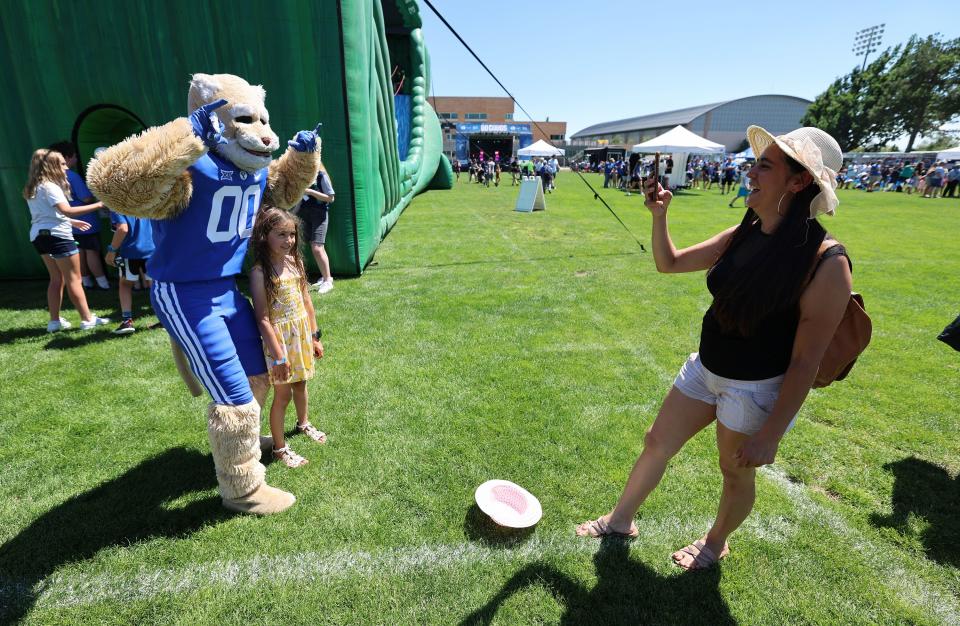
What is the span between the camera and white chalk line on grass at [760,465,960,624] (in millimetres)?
2246

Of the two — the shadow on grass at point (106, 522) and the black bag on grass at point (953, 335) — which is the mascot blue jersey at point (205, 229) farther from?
the black bag on grass at point (953, 335)

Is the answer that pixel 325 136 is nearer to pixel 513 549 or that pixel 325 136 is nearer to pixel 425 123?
pixel 513 549

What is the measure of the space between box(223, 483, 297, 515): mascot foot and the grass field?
0.07 meters

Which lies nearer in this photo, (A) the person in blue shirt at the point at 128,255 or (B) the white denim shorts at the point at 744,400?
(B) the white denim shorts at the point at 744,400

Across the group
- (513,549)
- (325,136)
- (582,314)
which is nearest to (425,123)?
(325,136)

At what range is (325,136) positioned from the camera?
6.38 meters

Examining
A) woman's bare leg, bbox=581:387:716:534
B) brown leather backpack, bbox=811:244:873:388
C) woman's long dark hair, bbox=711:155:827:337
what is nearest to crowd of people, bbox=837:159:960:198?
brown leather backpack, bbox=811:244:873:388

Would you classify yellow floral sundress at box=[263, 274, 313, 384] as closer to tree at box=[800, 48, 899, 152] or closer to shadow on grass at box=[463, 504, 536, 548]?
shadow on grass at box=[463, 504, 536, 548]

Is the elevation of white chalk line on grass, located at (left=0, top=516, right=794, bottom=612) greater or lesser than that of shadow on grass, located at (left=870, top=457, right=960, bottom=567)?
greater

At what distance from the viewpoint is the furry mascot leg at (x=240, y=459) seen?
8.25 ft

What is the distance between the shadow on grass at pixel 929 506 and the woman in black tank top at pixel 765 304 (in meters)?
1.25

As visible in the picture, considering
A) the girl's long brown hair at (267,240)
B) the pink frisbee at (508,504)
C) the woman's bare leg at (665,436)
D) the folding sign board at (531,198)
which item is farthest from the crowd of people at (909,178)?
the girl's long brown hair at (267,240)

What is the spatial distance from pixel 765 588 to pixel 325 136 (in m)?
6.47

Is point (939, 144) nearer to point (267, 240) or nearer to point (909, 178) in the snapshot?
point (909, 178)
